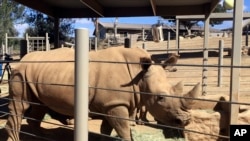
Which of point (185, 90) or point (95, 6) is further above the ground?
point (95, 6)

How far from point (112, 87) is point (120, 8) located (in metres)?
5.54

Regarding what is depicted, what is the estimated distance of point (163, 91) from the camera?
15.6 ft

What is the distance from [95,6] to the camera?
368 inches

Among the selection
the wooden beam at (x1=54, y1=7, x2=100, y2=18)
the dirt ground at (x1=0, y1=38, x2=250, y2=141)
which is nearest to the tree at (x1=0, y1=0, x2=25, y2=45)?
the dirt ground at (x1=0, y1=38, x2=250, y2=141)

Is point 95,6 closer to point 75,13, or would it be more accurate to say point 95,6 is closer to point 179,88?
point 75,13

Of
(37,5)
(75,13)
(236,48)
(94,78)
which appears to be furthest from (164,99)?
(75,13)

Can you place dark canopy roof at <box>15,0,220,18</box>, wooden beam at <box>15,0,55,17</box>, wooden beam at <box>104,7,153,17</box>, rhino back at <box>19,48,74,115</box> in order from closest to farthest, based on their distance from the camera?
1. rhino back at <box>19,48,74,115</box>
2. wooden beam at <box>15,0,55,17</box>
3. dark canopy roof at <box>15,0,220,18</box>
4. wooden beam at <box>104,7,153,17</box>

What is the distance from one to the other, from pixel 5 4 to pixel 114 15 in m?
32.5

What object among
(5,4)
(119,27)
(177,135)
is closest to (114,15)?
(177,135)

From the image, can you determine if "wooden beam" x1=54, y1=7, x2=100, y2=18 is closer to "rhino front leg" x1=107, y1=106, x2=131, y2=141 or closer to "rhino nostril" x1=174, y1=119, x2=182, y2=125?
"rhino front leg" x1=107, y1=106, x2=131, y2=141

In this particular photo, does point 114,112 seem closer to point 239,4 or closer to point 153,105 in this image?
point 153,105

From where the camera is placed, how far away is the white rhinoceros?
15.6 ft

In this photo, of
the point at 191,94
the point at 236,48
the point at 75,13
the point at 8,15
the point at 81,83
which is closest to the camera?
the point at 81,83

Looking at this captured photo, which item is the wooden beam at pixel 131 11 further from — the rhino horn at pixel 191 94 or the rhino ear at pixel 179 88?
the rhino horn at pixel 191 94
